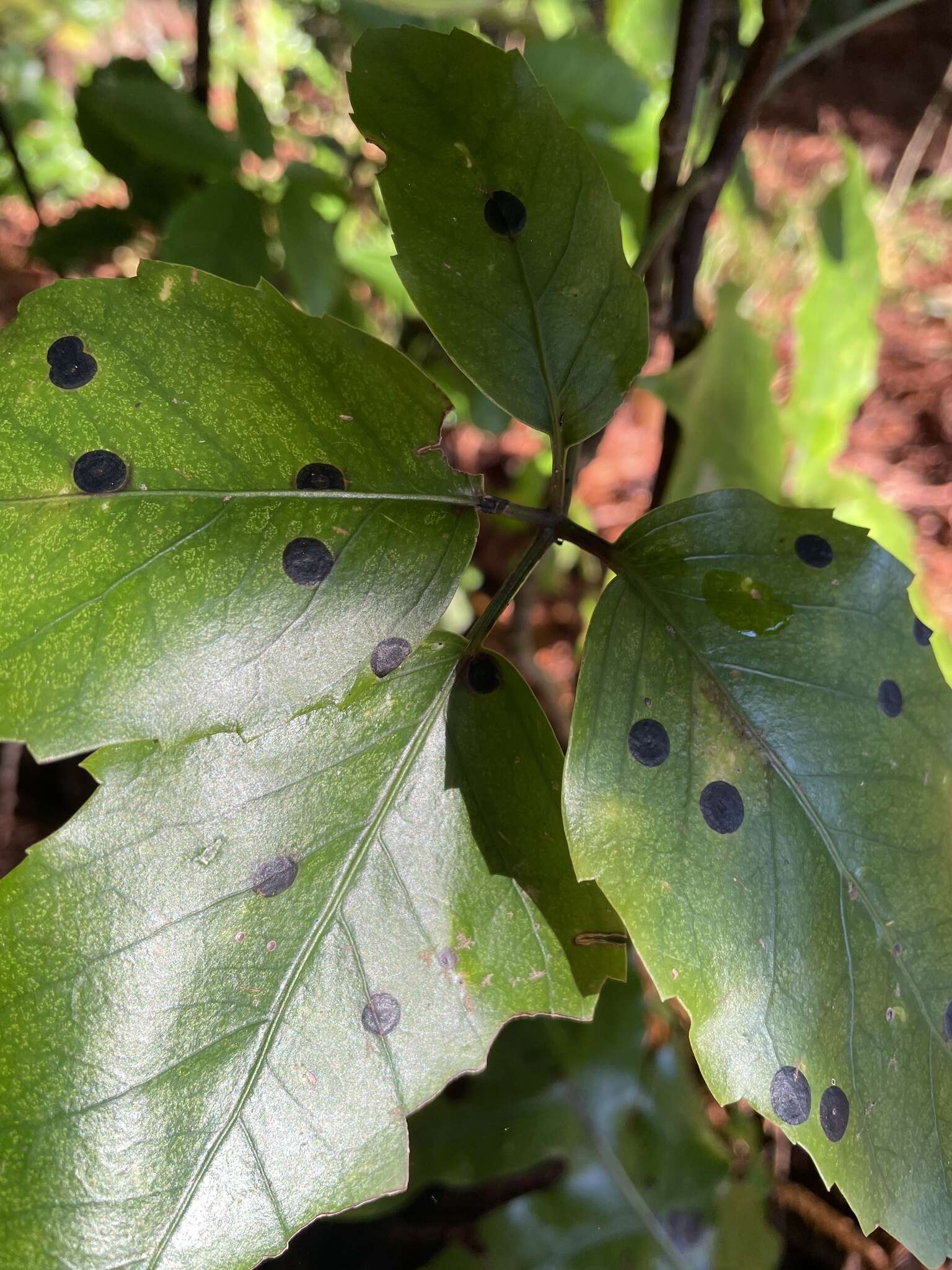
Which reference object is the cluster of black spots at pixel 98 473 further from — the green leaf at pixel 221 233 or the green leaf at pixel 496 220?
the green leaf at pixel 221 233

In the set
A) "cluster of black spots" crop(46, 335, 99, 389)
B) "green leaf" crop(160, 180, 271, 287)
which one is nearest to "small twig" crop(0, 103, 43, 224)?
"green leaf" crop(160, 180, 271, 287)

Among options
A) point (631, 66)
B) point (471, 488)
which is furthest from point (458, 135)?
point (631, 66)

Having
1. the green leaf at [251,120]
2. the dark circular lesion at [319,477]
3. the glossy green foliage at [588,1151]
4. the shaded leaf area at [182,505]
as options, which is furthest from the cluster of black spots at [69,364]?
the glossy green foliage at [588,1151]

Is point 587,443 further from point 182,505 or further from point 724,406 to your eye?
point 182,505

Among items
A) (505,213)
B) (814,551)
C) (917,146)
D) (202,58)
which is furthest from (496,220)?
(917,146)

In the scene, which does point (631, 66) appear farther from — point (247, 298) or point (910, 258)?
point (910, 258)

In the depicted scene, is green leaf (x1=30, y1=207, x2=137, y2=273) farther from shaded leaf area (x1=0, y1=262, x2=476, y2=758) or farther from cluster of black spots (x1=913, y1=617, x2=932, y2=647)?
cluster of black spots (x1=913, y1=617, x2=932, y2=647)
